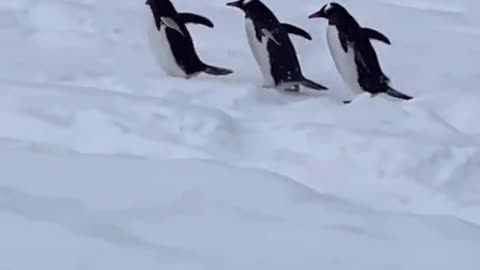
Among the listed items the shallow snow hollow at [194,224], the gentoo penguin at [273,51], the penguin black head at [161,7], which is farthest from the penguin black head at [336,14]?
the shallow snow hollow at [194,224]

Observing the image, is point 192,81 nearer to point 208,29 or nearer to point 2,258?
point 208,29

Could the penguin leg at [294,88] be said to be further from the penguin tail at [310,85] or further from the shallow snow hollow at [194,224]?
the shallow snow hollow at [194,224]

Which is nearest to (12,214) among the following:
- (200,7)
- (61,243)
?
(61,243)

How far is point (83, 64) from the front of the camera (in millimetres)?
5246

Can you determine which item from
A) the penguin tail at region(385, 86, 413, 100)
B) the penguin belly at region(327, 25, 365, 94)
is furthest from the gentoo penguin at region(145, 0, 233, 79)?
the penguin tail at region(385, 86, 413, 100)

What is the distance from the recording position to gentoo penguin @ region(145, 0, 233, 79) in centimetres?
500

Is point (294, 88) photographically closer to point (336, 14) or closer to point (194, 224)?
point (336, 14)

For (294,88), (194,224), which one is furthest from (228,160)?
(294,88)

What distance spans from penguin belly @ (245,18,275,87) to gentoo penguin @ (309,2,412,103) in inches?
9.3

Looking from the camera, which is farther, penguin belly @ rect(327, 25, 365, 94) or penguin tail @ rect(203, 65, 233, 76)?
penguin tail @ rect(203, 65, 233, 76)

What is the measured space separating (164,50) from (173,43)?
48mm

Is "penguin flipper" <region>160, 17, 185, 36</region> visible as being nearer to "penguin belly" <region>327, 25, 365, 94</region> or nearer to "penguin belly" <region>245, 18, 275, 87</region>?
"penguin belly" <region>245, 18, 275, 87</region>

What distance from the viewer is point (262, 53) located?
493 cm

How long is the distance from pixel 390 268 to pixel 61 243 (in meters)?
0.75
